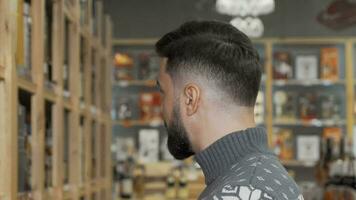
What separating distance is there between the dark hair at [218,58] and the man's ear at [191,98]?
3cm

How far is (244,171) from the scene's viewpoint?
1613 millimetres

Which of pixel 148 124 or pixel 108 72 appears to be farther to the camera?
pixel 148 124

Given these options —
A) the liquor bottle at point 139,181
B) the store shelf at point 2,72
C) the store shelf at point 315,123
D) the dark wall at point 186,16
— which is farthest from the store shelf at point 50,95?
the dark wall at point 186,16

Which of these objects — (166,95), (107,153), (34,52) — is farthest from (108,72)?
(166,95)

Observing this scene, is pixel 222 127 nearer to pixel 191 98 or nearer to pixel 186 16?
pixel 191 98

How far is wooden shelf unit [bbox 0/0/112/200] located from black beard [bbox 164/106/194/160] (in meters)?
0.62

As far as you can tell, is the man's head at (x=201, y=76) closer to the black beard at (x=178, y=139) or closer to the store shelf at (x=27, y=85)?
the black beard at (x=178, y=139)

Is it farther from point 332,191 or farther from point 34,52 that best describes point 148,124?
point 34,52

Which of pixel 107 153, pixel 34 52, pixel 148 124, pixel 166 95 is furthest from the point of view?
pixel 148 124

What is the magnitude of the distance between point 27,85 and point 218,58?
97cm

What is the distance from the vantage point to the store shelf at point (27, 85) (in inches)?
96.9

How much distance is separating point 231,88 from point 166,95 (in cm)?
18

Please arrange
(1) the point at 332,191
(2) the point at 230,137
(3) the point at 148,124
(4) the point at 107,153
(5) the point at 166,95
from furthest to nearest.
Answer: (3) the point at 148,124 → (4) the point at 107,153 → (1) the point at 332,191 → (5) the point at 166,95 → (2) the point at 230,137

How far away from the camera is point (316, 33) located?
26.6 feet
